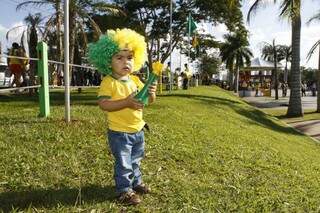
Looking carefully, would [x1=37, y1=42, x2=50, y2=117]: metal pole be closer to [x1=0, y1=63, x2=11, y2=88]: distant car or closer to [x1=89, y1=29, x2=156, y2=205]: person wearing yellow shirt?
[x1=89, y1=29, x2=156, y2=205]: person wearing yellow shirt

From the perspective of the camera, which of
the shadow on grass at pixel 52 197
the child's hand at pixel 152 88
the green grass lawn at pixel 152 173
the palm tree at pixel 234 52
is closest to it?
the child's hand at pixel 152 88

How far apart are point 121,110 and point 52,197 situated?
111cm

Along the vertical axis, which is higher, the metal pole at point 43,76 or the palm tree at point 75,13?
the palm tree at point 75,13

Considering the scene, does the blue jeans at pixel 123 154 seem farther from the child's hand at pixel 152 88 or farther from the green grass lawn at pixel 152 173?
the child's hand at pixel 152 88

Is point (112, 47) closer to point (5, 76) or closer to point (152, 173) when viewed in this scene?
point (152, 173)

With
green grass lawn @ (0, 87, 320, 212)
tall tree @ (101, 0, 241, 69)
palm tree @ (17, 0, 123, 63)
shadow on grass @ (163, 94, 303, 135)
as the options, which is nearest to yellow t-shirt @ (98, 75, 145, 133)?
→ green grass lawn @ (0, 87, 320, 212)

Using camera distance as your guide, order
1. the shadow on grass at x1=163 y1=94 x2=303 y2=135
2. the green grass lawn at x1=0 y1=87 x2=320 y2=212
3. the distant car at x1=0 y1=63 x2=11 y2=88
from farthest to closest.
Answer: the shadow on grass at x1=163 y1=94 x2=303 y2=135
the distant car at x1=0 y1=63 x2=11 y2=88
the green grass lawn at x1=0 y1=87 x2=320 y2=212

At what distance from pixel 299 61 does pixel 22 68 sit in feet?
48.2

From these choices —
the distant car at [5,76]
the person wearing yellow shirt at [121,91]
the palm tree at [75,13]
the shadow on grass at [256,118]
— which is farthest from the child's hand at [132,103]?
the palm tree at [75,13]

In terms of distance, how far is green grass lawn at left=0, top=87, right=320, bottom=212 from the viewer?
4.96 meters

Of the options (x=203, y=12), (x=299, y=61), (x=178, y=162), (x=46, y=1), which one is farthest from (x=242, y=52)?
(x=178, y=162)

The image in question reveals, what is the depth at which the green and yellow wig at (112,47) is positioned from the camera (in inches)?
179

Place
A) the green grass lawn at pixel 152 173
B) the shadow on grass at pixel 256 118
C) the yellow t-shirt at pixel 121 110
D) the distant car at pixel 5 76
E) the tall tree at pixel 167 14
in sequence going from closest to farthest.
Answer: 1. the yellow t-shirt at pixel 121 110
2. the green grass lawn at pixel 152 173
3. the distant car at pixel 5 76
4. the shadow on grass at pixel 256 118
5. the tall tree at pixel 167 14

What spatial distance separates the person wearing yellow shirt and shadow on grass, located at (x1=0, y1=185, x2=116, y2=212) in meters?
0.36
